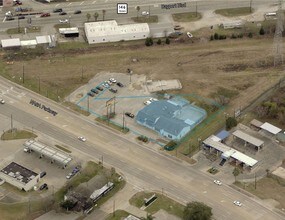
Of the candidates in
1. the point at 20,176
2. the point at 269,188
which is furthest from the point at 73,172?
the point at 269,188

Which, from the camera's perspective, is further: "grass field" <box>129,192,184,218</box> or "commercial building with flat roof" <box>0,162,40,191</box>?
"commercial building with flat roof" <box>0,162,40,191</box>

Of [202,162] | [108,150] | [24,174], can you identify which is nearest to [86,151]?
[108,150]

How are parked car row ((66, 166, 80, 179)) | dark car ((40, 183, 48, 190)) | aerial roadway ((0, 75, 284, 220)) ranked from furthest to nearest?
1. parked car row ((66, 166, 80, 179))
2. dark car ((40, 183, 48, 190))
3. aerial roadway ((0, 75, 284, 220))

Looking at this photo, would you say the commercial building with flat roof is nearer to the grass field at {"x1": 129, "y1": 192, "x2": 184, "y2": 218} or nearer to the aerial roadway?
the aerial roadway

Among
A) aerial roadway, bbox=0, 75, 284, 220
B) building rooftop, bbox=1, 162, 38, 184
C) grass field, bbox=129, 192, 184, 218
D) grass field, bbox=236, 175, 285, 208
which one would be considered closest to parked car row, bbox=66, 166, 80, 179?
aerial roadway, bbox=0, 75, 284, 220

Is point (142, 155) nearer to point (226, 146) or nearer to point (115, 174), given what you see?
point (115, 174)

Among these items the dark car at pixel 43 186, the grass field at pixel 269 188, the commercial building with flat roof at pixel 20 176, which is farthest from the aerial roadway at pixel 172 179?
the commercial building with flat roof at pixel 20 176

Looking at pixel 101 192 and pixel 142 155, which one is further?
pixel 142 155
